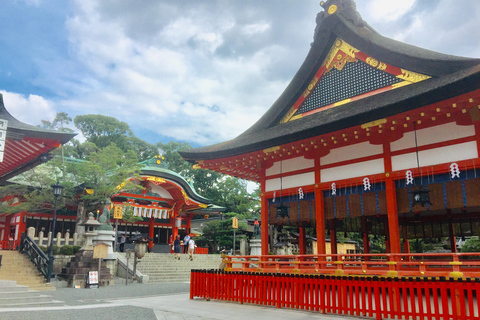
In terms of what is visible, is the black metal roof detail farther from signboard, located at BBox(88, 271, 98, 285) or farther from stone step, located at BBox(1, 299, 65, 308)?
signboard, located at BBox(88, 271, 98, 285)

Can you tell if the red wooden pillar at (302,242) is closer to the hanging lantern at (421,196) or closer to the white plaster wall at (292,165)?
the white plaster wall at (292,165)

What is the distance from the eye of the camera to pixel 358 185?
10.4 m

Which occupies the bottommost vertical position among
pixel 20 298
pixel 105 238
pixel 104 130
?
pixel 20 298

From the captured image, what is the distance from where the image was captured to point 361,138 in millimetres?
10469

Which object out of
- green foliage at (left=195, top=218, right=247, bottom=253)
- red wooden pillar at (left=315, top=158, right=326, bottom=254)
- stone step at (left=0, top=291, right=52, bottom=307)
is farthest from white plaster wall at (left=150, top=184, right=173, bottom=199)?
red wooden pillar at (left=315, top=158, right=326, bottom=254)

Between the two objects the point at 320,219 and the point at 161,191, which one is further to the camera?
the point at 161,191

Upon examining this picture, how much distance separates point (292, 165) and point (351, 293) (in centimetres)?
530

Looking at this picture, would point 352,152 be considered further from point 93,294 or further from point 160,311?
point 93,294

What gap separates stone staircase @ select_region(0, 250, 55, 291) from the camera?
1345 centimetres

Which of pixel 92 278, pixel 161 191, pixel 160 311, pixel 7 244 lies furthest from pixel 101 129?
pixel 160 311

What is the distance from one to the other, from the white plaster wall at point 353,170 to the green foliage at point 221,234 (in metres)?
17.3

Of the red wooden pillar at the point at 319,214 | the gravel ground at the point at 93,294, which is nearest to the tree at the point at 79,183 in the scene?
the gravel ground at the point at 93,294

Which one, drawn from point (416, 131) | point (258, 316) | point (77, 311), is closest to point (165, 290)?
point (77, 311)

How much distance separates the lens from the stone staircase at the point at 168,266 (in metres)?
18.6
